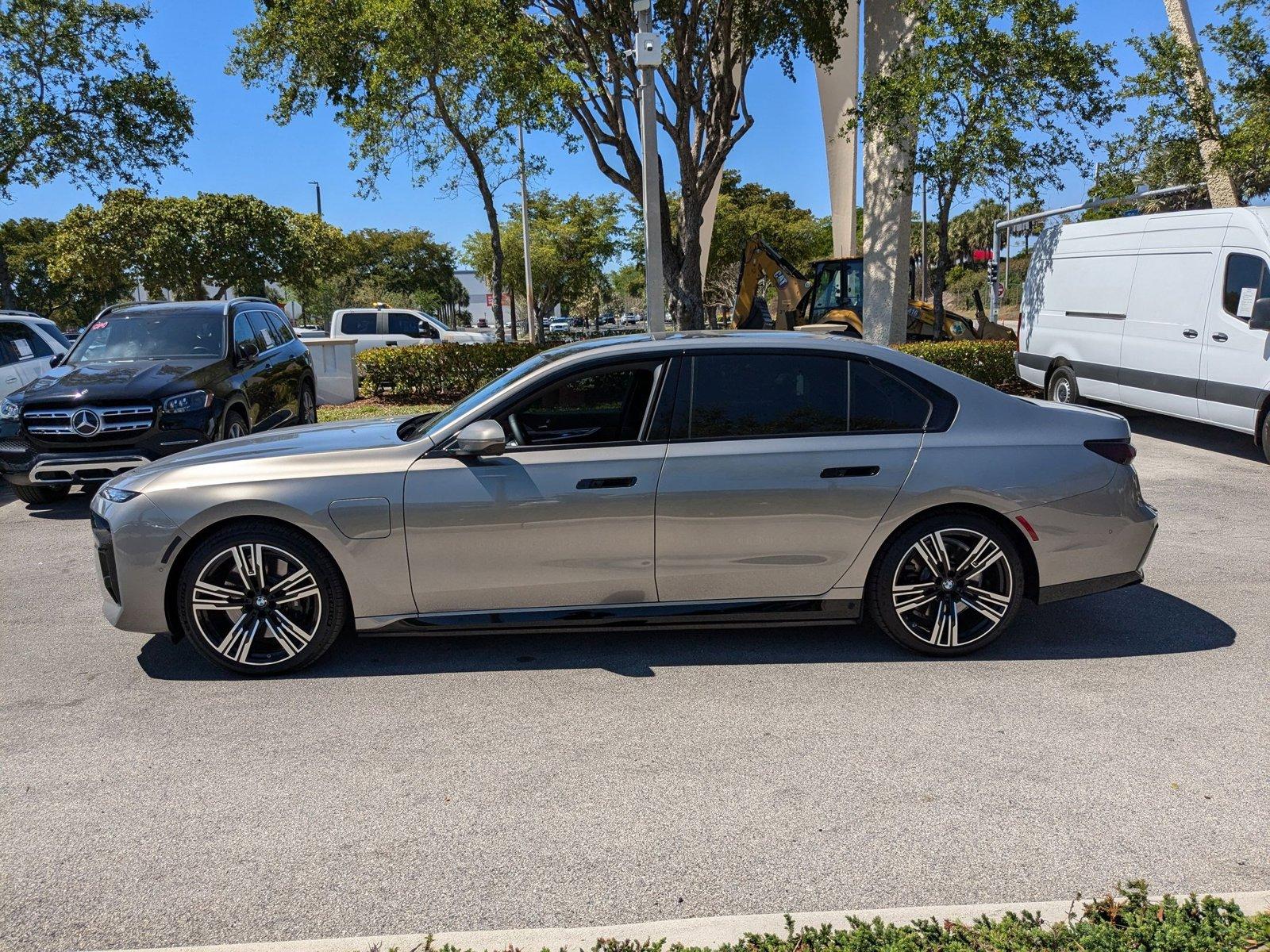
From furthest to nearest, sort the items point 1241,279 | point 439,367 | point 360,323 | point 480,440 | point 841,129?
point 360,323 < point 841,129 < point 439,367 < point 1241,279 < point 480,440

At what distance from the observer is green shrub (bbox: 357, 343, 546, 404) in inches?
656

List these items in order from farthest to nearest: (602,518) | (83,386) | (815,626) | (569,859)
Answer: (83,386) < (815,626) < (602,518) < (569,859)

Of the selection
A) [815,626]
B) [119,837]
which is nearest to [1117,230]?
[815,626]

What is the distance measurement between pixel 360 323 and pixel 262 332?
517 inches

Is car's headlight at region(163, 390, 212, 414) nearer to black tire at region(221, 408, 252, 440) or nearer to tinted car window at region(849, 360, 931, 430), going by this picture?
black tire at region(221, 408, 252, 440)

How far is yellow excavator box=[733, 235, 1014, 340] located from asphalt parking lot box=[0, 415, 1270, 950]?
17082mm

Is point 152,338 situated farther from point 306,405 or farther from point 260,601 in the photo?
point 260,601

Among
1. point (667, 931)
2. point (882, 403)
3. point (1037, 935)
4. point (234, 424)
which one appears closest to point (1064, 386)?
point (882, 403)

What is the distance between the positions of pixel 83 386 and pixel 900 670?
762 cm

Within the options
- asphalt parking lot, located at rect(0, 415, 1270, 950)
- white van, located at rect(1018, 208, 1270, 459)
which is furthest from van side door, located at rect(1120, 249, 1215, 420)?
asphalt parking lot, located at rect(0, 415, 1270, 950)

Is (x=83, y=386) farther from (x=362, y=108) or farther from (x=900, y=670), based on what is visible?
(x=362, y=108)

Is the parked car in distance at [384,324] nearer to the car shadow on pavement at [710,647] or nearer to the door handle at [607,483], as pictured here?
the car shadow on pavement at [710,647]

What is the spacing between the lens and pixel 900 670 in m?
4.77

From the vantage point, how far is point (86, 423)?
8.70 m
